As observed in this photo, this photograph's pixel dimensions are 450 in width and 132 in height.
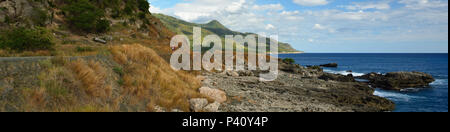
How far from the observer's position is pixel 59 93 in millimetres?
7156

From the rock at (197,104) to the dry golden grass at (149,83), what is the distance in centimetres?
22

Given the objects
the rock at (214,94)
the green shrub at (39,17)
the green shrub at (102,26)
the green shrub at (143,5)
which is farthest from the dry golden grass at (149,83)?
the green shrub at (143,5)

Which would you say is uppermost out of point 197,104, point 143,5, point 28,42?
point 143,5

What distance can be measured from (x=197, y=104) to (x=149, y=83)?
260 cm

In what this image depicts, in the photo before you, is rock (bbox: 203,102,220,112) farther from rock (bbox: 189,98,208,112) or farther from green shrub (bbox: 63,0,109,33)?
green shrub (bbox: 63,0,109,33)

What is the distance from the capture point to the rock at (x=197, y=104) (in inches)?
395

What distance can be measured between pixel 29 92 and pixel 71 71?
195cm

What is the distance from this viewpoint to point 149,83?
10.9 m

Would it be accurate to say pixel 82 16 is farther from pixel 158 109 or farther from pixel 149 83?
pixel 158 109

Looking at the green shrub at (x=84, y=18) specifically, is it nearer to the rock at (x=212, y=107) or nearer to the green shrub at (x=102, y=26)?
the green shrub at (x=102, y=26)

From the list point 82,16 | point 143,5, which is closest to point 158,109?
point 82,16

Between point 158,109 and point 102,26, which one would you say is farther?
point 102,26

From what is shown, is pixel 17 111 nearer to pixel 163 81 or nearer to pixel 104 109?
pixel 104 109
